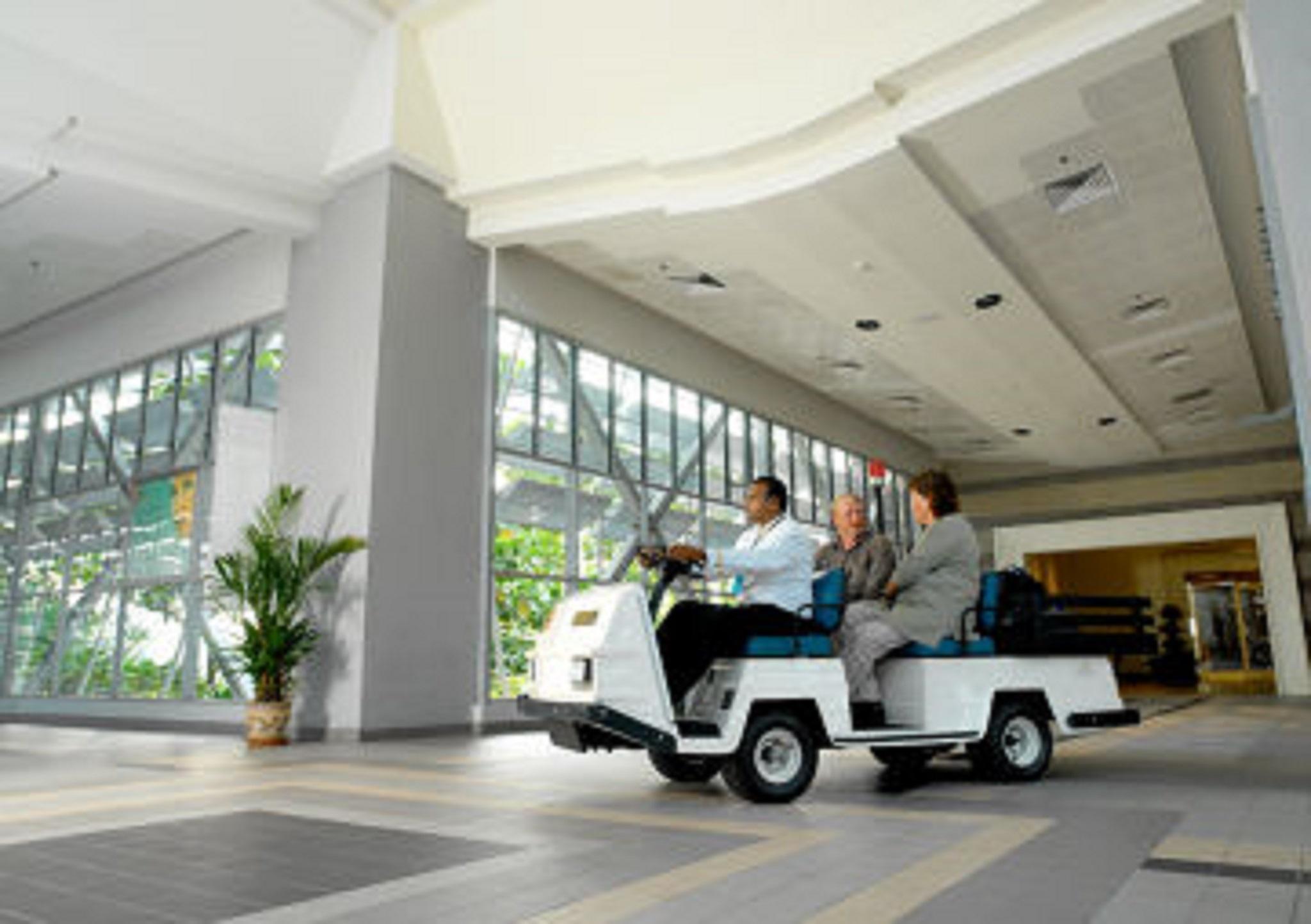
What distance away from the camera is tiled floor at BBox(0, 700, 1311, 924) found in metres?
2.36

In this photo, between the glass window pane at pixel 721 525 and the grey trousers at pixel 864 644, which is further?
the glass window pane at pixel 721 525

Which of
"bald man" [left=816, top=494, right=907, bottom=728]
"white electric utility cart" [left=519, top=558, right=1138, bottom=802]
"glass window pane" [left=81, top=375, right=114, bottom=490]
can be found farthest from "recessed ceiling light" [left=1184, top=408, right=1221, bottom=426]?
"glass window pane" [left=81, top=375, right=114, bottom=490]

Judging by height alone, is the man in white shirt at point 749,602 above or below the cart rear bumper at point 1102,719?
above

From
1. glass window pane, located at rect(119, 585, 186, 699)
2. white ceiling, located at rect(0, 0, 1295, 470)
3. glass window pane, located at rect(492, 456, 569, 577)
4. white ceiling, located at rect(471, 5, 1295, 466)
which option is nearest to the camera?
white ceiling, located at rect(0, 0, 1295, 470)

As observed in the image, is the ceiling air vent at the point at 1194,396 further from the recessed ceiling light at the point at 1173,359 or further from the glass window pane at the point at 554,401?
the glass window pane at the point at 554,401

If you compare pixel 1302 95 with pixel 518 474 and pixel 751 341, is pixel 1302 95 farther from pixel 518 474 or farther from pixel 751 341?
pixel 751 341

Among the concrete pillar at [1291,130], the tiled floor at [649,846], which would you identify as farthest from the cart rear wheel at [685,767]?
the concrete pillar at [1291,130]

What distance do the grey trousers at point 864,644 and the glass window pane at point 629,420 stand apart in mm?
7158

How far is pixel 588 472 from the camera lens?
11.1m

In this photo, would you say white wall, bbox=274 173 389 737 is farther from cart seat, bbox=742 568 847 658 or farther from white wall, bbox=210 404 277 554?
cart seat, bbox=742 568 847 658

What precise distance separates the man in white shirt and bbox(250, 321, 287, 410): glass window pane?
24.2 ft

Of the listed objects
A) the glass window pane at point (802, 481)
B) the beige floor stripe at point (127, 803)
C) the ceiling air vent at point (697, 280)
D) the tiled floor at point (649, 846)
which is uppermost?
the ceiling air vent at point (697, 280)

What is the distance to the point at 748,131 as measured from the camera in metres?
7.83

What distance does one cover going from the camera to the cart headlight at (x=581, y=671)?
3789 mm
